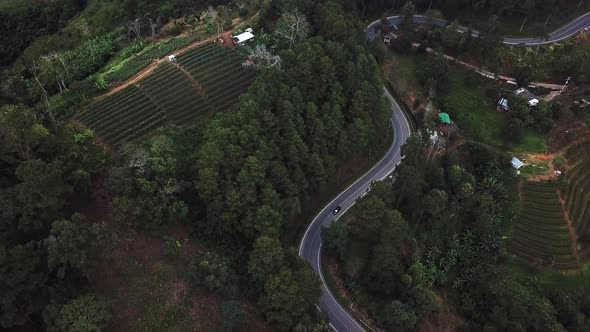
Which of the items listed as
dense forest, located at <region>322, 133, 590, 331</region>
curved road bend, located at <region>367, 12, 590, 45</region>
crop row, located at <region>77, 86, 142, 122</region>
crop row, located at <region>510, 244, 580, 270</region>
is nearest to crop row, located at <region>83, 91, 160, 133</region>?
crop row, located at <region>77, 86, 142, 122</region>

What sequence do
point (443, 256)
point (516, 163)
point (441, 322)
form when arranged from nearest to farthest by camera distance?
point (441, 322)
point (443, 256)
point (516, 163)

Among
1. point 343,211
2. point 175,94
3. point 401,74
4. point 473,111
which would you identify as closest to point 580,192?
point 473,111

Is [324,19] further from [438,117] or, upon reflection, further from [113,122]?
[113,122]

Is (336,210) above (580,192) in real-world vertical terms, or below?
above

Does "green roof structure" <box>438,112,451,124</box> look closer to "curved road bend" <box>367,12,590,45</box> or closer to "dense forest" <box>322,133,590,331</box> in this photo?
"dense forest" <box>322,133,590,331</box>

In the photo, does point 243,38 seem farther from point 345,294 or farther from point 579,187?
point 579,187

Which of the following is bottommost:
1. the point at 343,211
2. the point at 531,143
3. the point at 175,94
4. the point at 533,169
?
the point at 343,211

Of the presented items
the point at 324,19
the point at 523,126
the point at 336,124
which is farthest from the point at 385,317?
the point at 324,19
